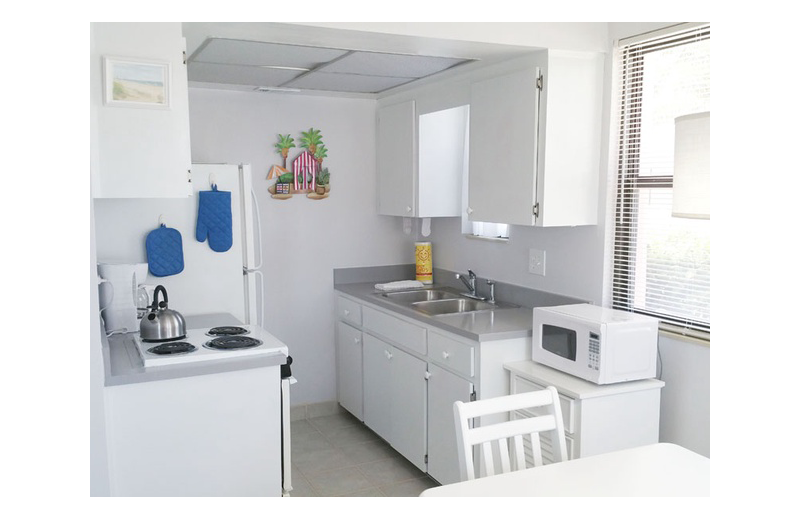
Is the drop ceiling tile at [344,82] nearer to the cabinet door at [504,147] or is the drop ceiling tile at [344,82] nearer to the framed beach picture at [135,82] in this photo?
the cabinet door at [504,147]

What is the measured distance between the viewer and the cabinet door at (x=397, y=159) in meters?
3.95

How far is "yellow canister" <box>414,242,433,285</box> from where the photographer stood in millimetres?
4273

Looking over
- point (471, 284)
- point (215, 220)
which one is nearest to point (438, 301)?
point (471, 284)

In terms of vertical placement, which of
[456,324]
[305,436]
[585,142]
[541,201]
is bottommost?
[305,436]

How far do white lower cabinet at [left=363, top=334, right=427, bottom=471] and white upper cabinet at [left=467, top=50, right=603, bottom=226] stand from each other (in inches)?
36.3

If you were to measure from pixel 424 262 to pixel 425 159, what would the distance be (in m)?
0.70

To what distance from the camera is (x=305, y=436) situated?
4051mm

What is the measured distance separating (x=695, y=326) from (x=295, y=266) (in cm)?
237

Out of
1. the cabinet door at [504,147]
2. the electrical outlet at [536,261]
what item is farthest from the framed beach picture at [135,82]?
the electrical outlet at [536,261]

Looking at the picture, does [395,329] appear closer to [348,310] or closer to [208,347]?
[348,310]

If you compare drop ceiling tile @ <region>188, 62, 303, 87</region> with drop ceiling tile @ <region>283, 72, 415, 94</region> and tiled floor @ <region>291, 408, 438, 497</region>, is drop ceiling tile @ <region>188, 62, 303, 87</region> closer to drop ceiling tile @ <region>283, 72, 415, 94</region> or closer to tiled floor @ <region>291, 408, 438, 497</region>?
drop ceiling tile @ <region>283, 72, 415, 94</region>

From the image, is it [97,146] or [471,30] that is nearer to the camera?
[97,146]
